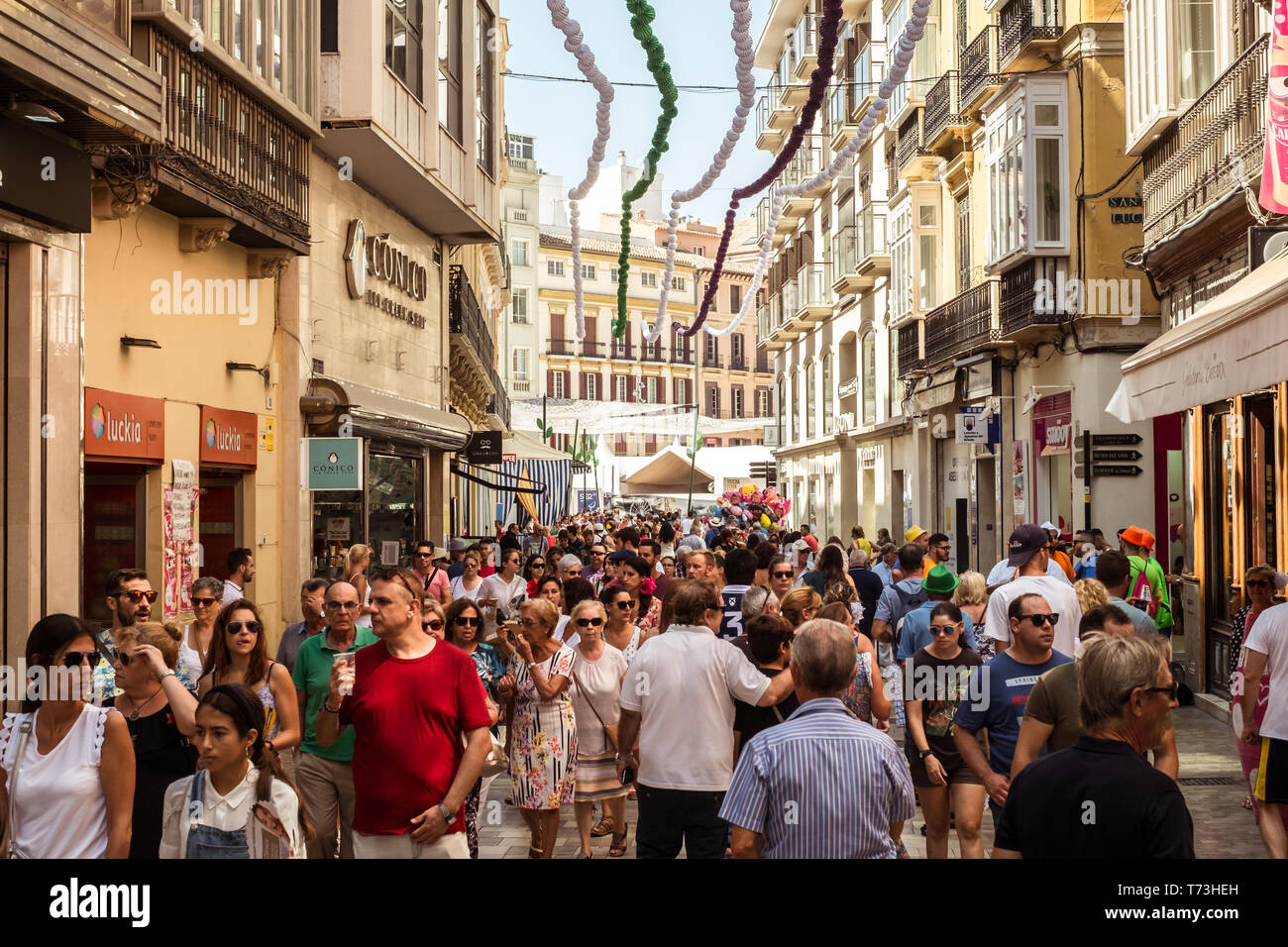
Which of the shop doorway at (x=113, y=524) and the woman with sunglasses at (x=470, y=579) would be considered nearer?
the shop doorway at (x=113, y=524)

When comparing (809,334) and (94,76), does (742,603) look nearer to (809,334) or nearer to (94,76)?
(94,76)

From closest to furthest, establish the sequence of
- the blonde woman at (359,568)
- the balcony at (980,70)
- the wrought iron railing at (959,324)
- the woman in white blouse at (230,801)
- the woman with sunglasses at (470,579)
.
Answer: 1. the woman in white blouse at (230,801)
2. the blonde woman at (359,568)
3. the woman with sunglasses at (470,579)
4. the balcony at (980,70)
5. the wrought iron railing at (959,324)

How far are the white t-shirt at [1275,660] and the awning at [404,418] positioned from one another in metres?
11.6

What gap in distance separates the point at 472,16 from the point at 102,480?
11.5 m

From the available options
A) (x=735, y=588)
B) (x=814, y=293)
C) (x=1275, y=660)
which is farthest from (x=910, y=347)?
(x=1275, y=660)

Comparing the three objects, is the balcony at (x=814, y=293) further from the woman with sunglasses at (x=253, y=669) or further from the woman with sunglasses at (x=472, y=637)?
the woman with sunglasses at (x=253, y=669)

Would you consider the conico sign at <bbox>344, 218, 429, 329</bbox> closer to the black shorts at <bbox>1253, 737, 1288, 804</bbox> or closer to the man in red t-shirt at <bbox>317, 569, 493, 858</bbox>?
the man in red t-shirt at <bbox>317, 569, 493, 858</bbox>

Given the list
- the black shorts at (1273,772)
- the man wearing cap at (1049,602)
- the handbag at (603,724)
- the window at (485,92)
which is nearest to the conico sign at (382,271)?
the window at (485,92)

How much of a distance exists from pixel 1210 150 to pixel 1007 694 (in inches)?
395

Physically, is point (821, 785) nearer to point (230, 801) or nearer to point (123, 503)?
point (230, 801)

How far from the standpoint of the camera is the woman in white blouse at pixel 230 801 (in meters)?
4.73

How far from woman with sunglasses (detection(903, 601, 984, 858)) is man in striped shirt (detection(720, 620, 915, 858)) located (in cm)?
272

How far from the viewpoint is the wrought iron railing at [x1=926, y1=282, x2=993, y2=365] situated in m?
24.5

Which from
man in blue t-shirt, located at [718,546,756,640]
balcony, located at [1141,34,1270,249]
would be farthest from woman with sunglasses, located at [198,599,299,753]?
balcony, located at [1141,34,1270,249]
